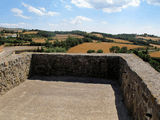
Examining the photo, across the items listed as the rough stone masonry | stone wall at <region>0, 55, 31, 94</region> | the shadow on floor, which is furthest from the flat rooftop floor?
the rough stone masonry

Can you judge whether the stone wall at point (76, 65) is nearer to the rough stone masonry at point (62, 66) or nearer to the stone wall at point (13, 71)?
the rough stone masonry at point (62, 66)

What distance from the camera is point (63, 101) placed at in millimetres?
3871

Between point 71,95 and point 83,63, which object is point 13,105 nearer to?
point 71,95

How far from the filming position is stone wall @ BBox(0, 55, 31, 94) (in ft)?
14.0

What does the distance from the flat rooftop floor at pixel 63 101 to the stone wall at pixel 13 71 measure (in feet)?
0.78

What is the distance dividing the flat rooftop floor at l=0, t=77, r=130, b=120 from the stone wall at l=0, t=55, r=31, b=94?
0.78ft

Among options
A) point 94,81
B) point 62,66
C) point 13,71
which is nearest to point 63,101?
point 94,81

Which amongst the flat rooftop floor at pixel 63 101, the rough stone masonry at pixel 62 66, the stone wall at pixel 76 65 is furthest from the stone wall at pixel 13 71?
the stone wall at pixel 76 65

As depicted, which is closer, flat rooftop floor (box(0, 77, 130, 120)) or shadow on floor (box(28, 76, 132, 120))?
flat rooftop floor (box(0, 77, 130, 120))

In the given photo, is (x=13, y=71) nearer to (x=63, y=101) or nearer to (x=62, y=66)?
(x=62, y=66)

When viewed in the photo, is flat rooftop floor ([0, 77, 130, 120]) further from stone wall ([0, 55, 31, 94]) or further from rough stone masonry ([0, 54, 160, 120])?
rough stone masonry ([0, 54, 160, 120])

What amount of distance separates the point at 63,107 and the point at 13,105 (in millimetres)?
1425

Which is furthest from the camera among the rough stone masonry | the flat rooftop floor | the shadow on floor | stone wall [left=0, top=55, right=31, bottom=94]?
the rough stone masonry

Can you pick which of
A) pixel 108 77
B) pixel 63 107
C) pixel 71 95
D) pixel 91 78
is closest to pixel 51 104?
pixel 63 107
